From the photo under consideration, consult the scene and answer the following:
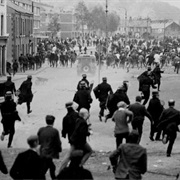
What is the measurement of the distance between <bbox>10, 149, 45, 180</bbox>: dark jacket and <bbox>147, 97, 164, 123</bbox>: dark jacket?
807 centimetres

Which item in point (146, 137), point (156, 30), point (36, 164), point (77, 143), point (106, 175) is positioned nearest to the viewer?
point (36, 164)

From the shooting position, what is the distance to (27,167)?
9148 millimetres

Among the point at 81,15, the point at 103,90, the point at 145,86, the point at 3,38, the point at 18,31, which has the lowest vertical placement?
the point at 145,86

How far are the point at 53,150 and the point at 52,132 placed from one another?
0.37 m

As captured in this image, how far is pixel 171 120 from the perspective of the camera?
47.9 feet

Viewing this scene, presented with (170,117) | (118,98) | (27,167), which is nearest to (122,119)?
(170,117)

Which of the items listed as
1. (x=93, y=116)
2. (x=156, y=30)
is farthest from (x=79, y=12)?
(x=93, y=116)

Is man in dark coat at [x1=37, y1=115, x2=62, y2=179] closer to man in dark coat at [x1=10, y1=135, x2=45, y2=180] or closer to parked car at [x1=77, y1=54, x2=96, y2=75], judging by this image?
man in dark coat at [x1=10, y1=135, x2=45, y2=180]

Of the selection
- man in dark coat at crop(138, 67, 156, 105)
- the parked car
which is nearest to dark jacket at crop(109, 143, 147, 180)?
man in dark coat at crop(138, 67, 156, 105)

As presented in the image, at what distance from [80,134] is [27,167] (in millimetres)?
2821

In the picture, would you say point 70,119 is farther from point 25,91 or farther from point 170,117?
point 25,91

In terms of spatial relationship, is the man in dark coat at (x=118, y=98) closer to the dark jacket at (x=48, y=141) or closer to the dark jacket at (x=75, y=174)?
the dark jacket at (x=48, y=141)

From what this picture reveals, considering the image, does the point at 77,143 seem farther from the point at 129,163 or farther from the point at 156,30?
the point at 156,30

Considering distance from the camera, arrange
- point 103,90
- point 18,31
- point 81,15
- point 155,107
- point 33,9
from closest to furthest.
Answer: point 155,107, point 103,90, point 18,31, point 33,9, point 81,15
